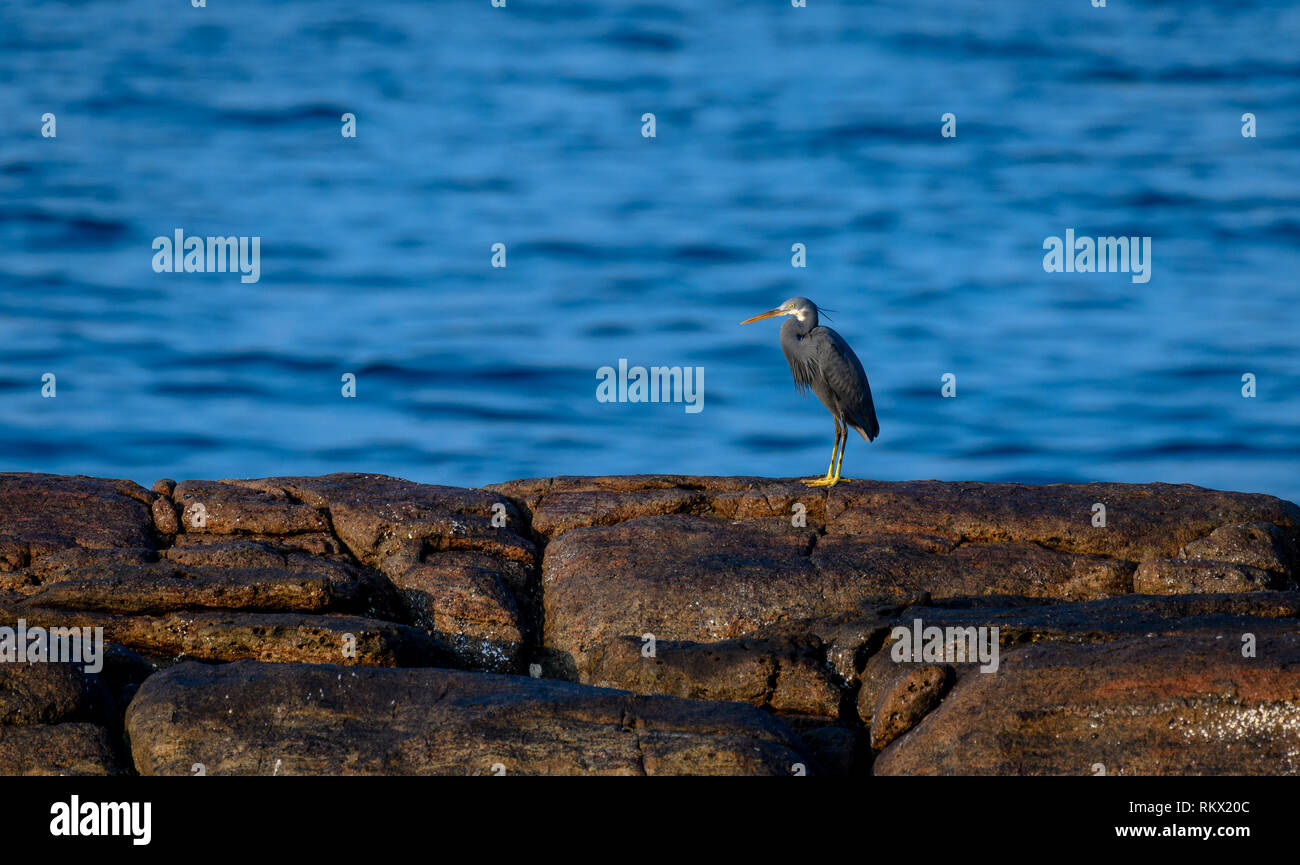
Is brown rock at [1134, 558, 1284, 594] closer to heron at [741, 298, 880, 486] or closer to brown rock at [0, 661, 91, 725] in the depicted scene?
heron at [741, 298, 880, 486]

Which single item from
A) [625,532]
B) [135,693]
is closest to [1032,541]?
[625,532]

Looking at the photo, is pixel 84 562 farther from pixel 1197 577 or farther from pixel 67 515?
pixel 1197 577

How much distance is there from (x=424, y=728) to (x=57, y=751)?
9.56 ft

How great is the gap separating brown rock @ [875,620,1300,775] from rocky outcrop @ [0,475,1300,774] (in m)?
0.02

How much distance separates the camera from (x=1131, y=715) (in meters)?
A: 11.7

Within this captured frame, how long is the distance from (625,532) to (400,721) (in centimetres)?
482

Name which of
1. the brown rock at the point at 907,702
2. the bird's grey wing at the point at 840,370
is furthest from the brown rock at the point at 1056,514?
the brown rock at the point at 907,702

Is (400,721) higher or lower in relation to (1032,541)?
lower

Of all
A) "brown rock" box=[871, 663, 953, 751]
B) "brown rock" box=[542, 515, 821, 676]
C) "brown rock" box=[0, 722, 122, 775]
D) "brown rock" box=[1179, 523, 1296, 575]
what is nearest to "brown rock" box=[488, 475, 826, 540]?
"brown rock" box=[542, 515, 821, 676]

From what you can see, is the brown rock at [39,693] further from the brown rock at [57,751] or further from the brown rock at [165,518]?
the brown rock at [165,518]

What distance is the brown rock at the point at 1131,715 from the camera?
37.7ft

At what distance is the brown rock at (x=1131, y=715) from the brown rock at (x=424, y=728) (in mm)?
1333

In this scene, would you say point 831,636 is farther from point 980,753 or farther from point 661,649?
point 980,753

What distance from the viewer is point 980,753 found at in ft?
38.5
